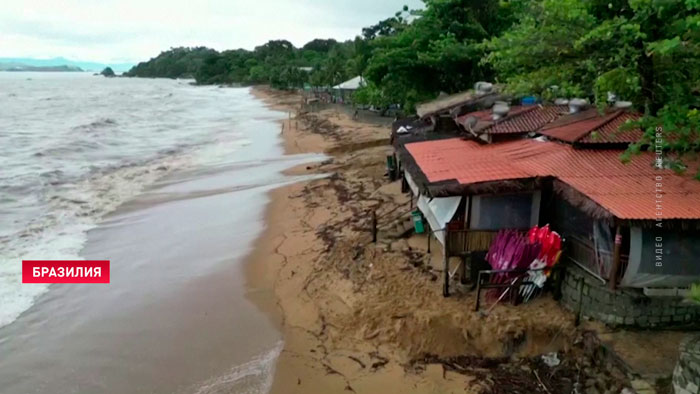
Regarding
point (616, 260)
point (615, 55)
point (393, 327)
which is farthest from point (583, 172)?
point (393, 327)

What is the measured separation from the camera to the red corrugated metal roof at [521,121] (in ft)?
37.2

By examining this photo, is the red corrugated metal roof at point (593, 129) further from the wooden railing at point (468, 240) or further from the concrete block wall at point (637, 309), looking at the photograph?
the concrete block wall at point (637, 309)

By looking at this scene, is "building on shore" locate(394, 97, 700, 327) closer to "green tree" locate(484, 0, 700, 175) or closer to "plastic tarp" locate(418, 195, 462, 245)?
"plastic tarp" locate(418, 195, 462, 245)

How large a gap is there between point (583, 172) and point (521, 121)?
3501 mm

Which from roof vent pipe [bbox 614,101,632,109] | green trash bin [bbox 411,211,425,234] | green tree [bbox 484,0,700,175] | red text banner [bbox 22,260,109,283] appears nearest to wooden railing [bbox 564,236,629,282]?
green tree [bbox 484,0,700,175]

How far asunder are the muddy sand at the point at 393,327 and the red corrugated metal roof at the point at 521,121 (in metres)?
3.11

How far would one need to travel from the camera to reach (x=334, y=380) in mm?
7809

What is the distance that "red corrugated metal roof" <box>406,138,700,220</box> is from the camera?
7.13m

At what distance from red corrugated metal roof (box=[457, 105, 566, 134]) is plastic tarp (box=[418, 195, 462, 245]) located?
231 centimetres

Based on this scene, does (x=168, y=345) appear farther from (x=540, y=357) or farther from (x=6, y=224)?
A: (x=6, y=224)

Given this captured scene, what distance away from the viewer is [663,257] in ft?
23.7

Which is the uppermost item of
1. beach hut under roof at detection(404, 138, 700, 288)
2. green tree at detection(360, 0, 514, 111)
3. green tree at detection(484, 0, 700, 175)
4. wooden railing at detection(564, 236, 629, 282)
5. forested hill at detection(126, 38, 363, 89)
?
forested hill at detection(126, 38, 363, 89)

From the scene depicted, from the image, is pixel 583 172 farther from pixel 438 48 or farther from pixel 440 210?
pixel 438 48

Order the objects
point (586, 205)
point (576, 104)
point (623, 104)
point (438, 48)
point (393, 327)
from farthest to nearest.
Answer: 1. point (438, 48)
2. point (576, 104)
3. point (623, 104)
4. point (393, 327)
5. point (586, 205)
